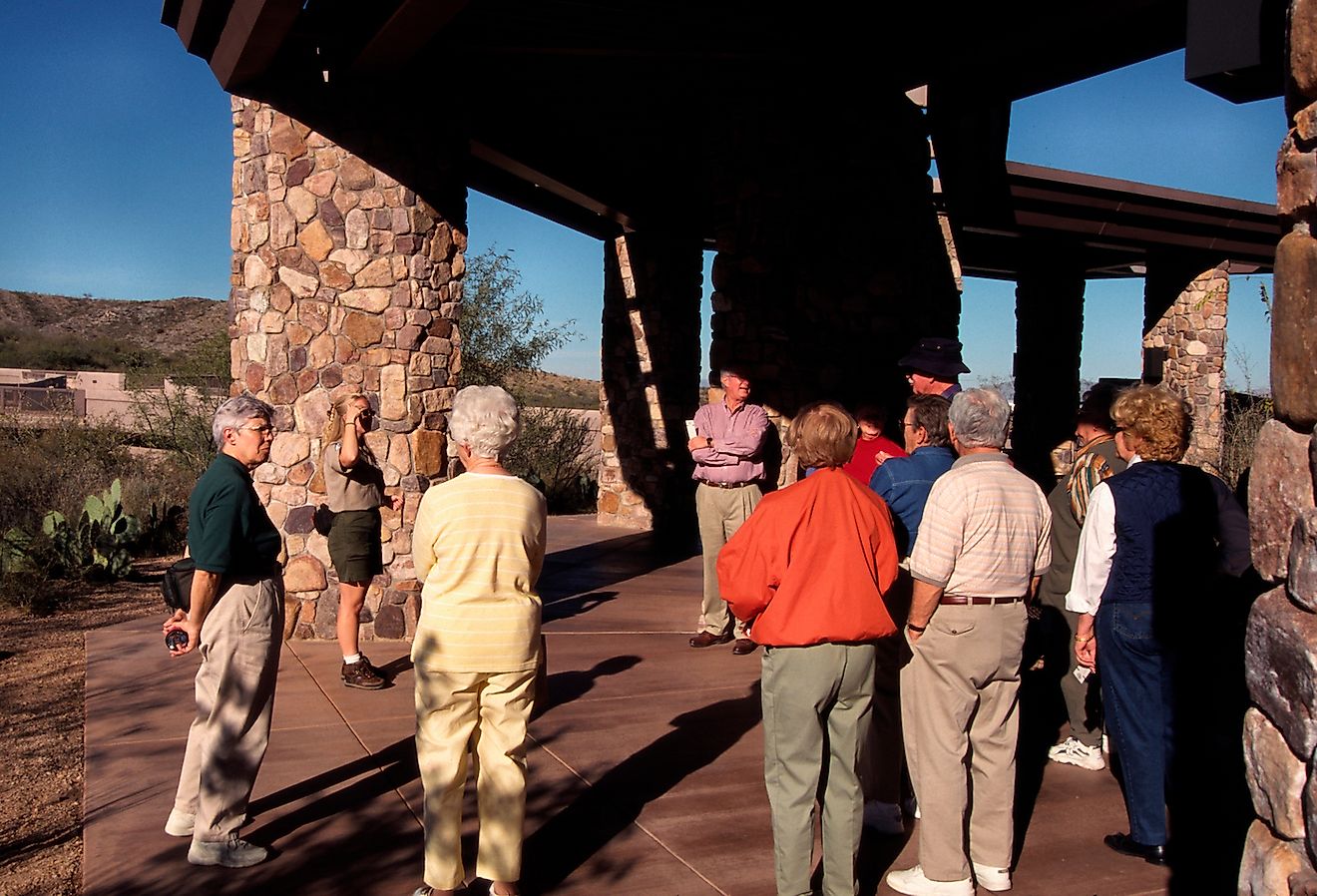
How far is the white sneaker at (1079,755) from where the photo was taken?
4.98m

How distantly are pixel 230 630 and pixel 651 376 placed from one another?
9.66 meters

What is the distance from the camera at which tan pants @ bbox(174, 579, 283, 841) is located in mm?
3816

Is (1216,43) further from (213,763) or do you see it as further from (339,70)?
(339,70)

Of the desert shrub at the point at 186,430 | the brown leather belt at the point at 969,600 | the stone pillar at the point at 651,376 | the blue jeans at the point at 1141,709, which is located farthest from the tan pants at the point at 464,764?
the desert shrub at the point at 186,430

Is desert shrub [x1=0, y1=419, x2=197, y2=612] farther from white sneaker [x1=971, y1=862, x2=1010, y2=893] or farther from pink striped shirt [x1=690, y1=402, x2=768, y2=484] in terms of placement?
white sneaker [x1=971, y1=862, x2=1010, y2=893]

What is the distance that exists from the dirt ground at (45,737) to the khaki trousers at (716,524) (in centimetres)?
381

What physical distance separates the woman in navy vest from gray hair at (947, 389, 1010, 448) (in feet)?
2.10

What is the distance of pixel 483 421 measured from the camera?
348 cm

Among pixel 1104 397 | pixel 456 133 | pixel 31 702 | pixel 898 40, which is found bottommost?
pixel 31 702

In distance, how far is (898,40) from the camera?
26.5 feet

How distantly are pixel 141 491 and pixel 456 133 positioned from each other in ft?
25.8

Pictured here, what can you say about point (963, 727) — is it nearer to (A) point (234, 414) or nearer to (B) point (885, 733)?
(B) point (885, 733)

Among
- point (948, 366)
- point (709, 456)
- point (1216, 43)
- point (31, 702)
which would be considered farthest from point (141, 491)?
point (1216, 43)

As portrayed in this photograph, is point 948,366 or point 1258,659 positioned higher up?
point 948,366
